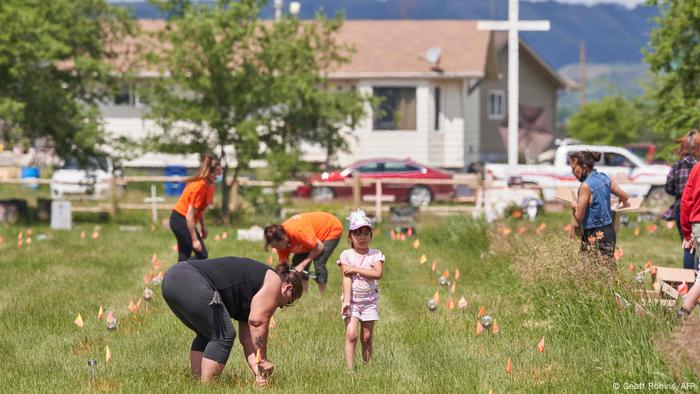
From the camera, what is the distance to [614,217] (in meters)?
13.2

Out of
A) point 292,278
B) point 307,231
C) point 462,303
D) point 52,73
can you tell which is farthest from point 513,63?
point 292,278

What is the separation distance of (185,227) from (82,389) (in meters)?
5.51

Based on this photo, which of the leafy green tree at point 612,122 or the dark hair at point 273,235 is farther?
the leafy green tree at point 612,122

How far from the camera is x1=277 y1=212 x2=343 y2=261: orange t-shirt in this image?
12.9m

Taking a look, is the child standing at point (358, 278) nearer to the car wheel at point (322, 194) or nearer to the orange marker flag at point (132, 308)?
the orange marker flag at point (132, 308)

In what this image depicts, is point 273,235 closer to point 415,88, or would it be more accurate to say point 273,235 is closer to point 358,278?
point 358,278

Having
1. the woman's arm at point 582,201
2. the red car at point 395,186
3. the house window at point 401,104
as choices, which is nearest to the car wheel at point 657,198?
the red car at point 395,186

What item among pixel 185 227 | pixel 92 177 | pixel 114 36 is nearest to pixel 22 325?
pixel 185 227

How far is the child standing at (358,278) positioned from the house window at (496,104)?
38.4 m

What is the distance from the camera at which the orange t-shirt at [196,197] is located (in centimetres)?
1428

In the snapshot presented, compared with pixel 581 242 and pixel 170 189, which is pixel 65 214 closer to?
pixel 170 189

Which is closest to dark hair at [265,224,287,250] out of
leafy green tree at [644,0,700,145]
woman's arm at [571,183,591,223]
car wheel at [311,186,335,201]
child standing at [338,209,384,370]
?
child standing at [338,209,384,370]

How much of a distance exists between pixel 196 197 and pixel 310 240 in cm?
185

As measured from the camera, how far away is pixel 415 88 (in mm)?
41500
